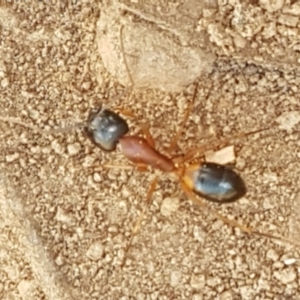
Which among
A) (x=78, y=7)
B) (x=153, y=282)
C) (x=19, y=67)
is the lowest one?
(x=153, y=282)

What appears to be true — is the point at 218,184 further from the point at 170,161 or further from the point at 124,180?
the point at 124,180

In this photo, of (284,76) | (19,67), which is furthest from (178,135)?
(19,67)

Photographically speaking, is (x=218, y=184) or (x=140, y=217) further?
(x=140, y=217)

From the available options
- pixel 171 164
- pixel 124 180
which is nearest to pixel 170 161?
pixel 171 164

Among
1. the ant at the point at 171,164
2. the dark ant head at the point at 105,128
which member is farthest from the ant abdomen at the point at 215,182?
the dark ant head at the point at 105,128

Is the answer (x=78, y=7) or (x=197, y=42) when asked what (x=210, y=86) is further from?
(x=78, y=7)
